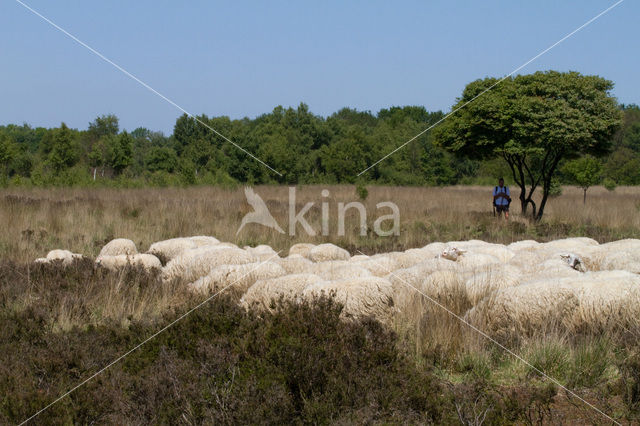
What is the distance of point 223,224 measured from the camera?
16.0 meters

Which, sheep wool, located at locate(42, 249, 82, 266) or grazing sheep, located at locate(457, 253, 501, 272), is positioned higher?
grazing sheep, located at locate(457, 253, 501, 272)

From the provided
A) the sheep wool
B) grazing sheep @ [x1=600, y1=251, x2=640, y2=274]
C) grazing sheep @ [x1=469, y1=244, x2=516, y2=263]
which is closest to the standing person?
grazing sheep @ [x1=469, y1=244, x2=516, y2=263]

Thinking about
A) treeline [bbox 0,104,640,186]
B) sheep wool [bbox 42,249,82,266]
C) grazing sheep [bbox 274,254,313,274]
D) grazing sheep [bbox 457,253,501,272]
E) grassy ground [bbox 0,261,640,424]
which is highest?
treeline [bbox 0,104,640,186]

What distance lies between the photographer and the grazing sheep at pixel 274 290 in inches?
252

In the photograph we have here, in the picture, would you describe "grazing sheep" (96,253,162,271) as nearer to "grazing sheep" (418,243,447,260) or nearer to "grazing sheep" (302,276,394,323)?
"grazing sheep" (302,276,394,323)

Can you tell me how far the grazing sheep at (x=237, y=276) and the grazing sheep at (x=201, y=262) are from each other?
1.85 feet

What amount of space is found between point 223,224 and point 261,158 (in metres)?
12.9

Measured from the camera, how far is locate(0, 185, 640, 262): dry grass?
13.6 meters

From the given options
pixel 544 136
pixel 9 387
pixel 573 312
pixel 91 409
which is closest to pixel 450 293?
pixel 573 312

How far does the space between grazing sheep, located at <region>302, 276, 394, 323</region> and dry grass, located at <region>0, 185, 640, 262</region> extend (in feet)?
22.7

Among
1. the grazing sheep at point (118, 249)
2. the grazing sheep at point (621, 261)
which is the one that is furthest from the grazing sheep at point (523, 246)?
the grazing sheep at point (118, 249)

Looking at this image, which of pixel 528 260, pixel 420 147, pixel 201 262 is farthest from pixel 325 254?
pixel 420 147

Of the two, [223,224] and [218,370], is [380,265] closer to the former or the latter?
[218,370]

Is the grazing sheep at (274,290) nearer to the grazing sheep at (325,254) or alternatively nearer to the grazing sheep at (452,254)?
the grazing sheep at (452,254)
